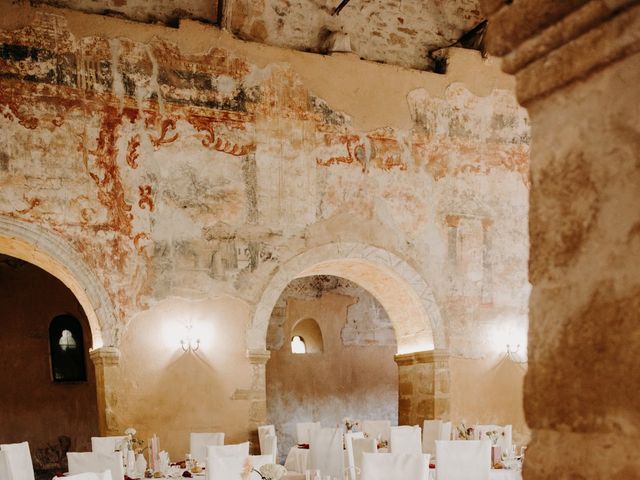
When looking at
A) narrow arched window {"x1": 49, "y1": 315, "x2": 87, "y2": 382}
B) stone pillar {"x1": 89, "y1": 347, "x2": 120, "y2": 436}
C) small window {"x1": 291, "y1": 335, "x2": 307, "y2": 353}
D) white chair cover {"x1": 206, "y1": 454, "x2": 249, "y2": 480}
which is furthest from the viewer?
small window {"x1": 291, "y1": 335, "x2": 307, "y2": 353}

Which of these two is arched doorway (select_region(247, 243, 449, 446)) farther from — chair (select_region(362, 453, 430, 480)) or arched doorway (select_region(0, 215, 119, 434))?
chair (select_region(362, 453, 430, 480))

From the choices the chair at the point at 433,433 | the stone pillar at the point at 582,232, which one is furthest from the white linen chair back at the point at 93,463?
the stone pillar at the point at 582,232

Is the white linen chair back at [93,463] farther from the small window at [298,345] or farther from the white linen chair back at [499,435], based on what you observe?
the small window at [298,345]

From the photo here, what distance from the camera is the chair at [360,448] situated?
6754 millimetres

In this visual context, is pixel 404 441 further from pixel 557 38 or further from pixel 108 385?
pixel 557 38

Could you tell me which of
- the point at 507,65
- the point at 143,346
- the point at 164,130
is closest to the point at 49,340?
the point at 143,346

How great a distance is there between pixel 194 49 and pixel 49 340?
6616mm

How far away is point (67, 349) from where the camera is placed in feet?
40.7

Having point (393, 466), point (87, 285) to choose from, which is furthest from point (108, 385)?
point (393, 466)

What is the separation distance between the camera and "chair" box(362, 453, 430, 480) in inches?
185

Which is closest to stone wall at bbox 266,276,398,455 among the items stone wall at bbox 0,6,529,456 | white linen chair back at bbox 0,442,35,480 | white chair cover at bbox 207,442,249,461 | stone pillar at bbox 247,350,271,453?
stone wall at bbox 0,6,529,456

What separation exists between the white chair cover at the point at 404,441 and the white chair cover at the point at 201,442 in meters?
1.87

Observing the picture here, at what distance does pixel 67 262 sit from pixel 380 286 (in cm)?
442

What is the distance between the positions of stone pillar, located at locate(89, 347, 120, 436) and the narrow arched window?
192 inches
